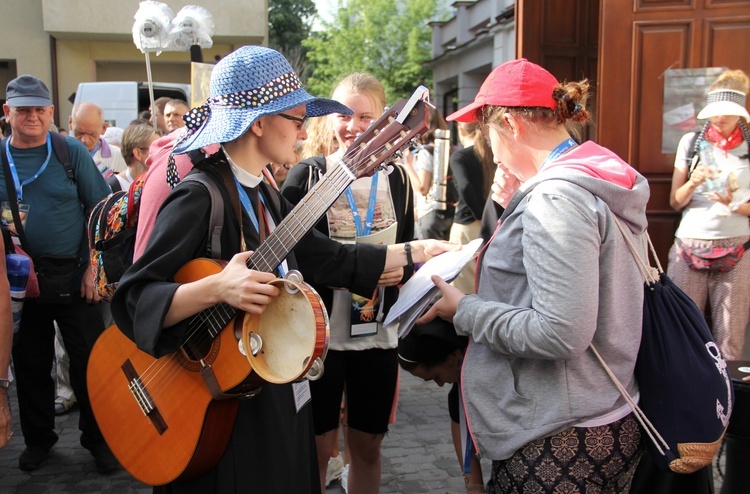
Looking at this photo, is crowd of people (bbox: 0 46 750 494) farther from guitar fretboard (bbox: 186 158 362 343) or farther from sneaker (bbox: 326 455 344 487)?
sneaker (bbox: 326 455 344 487)

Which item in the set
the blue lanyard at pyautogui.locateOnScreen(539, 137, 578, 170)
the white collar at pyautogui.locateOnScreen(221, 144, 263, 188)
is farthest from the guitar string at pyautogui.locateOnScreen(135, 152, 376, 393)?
the blue lanyard at pyautogui.locateOnScreen(539, 137, 578, 170)

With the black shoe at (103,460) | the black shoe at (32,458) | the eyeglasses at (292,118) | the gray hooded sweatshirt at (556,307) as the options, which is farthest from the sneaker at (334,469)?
the eyeglasses at (292,118)

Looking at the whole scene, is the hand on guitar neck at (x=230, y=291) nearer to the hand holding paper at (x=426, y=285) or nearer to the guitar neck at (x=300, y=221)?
the guitar neck at (x=300, y=221)

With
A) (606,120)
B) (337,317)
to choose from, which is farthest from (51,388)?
(606,120)

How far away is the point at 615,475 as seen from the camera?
2.07 meters

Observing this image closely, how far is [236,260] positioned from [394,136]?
0.57 metres

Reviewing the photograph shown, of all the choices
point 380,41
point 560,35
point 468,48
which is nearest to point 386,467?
point 560,35

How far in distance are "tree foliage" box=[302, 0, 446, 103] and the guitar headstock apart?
31845 millimetres

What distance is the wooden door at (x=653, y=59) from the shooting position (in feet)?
16.4

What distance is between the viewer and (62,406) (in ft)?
17.8

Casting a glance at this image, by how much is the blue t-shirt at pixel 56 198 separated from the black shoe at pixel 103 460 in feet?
4.01

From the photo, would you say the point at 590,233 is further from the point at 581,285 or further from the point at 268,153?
the point at 268,153

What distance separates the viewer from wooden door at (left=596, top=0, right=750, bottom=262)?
5000mm

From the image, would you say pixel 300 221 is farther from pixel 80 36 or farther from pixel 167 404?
pixel 80 36
